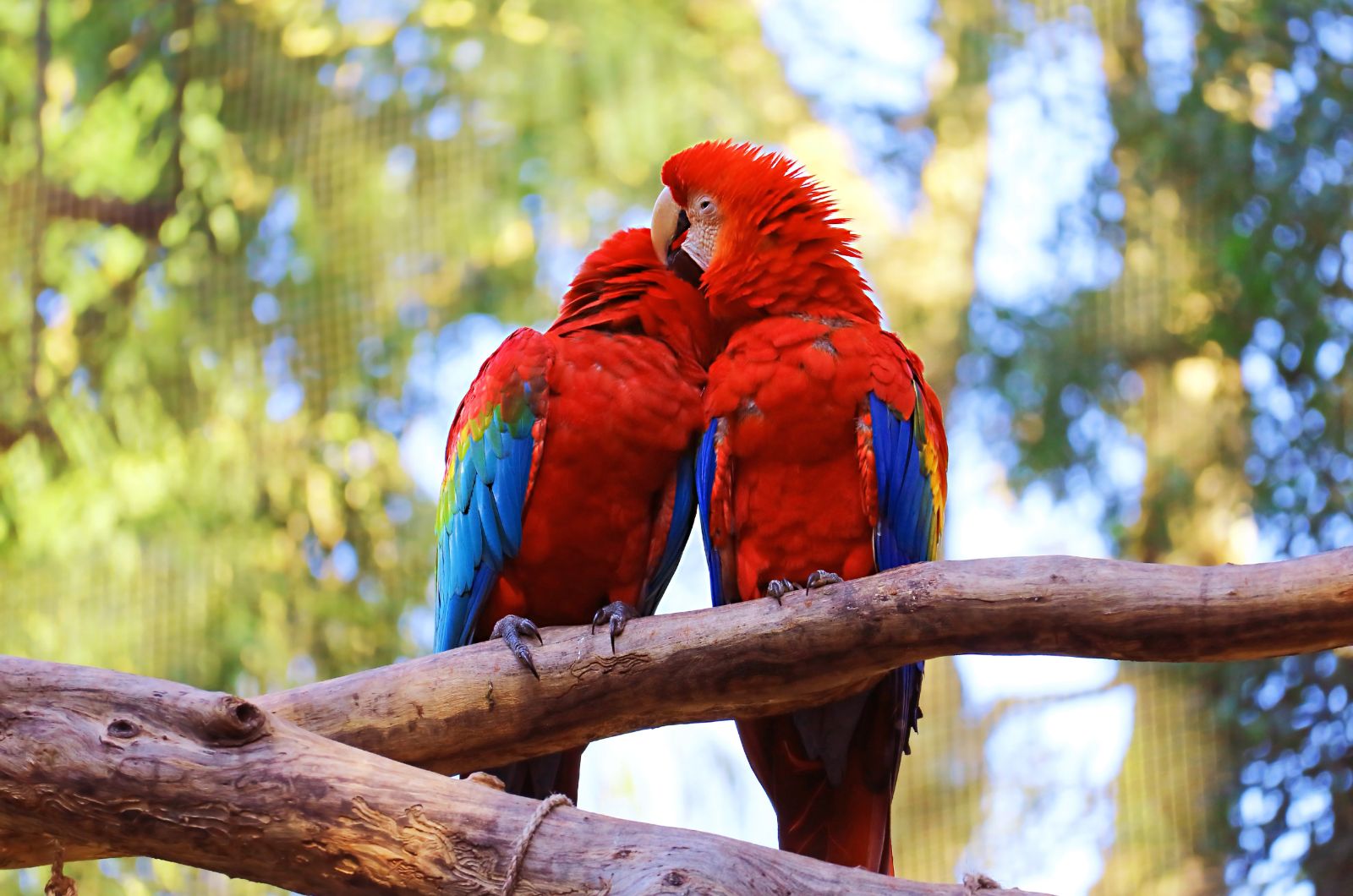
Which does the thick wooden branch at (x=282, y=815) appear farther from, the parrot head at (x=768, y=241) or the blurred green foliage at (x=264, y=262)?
the blurred green foliage at (x=264, y=262)

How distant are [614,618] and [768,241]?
2.26ft

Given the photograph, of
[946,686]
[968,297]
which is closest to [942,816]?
[946,686]

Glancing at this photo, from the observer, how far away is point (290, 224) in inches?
212

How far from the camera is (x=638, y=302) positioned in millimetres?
2281

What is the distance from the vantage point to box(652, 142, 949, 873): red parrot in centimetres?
199

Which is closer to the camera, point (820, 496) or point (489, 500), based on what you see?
point (820, 496)

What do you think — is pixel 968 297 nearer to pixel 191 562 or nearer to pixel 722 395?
pixel 191 562

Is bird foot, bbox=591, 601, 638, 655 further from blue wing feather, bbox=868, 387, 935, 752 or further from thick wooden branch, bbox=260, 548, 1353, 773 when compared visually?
blue wing feather, bbox=868, 387, 935, 752

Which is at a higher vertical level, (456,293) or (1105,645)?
(456,293)

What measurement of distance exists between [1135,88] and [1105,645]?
4.01 m

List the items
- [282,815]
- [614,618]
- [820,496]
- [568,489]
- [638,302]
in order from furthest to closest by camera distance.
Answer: [638,302], [568,489], [820,496], [614,618], [282,815]

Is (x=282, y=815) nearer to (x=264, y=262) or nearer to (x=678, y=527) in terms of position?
(x=678, y=527)

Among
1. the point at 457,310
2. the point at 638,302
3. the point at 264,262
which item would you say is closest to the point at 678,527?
the point at 638,302

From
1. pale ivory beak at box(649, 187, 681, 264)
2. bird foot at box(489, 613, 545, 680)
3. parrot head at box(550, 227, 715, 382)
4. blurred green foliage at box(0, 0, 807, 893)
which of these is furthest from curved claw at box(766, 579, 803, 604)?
blurred green foliage at box(0, 0, 807, 893)
